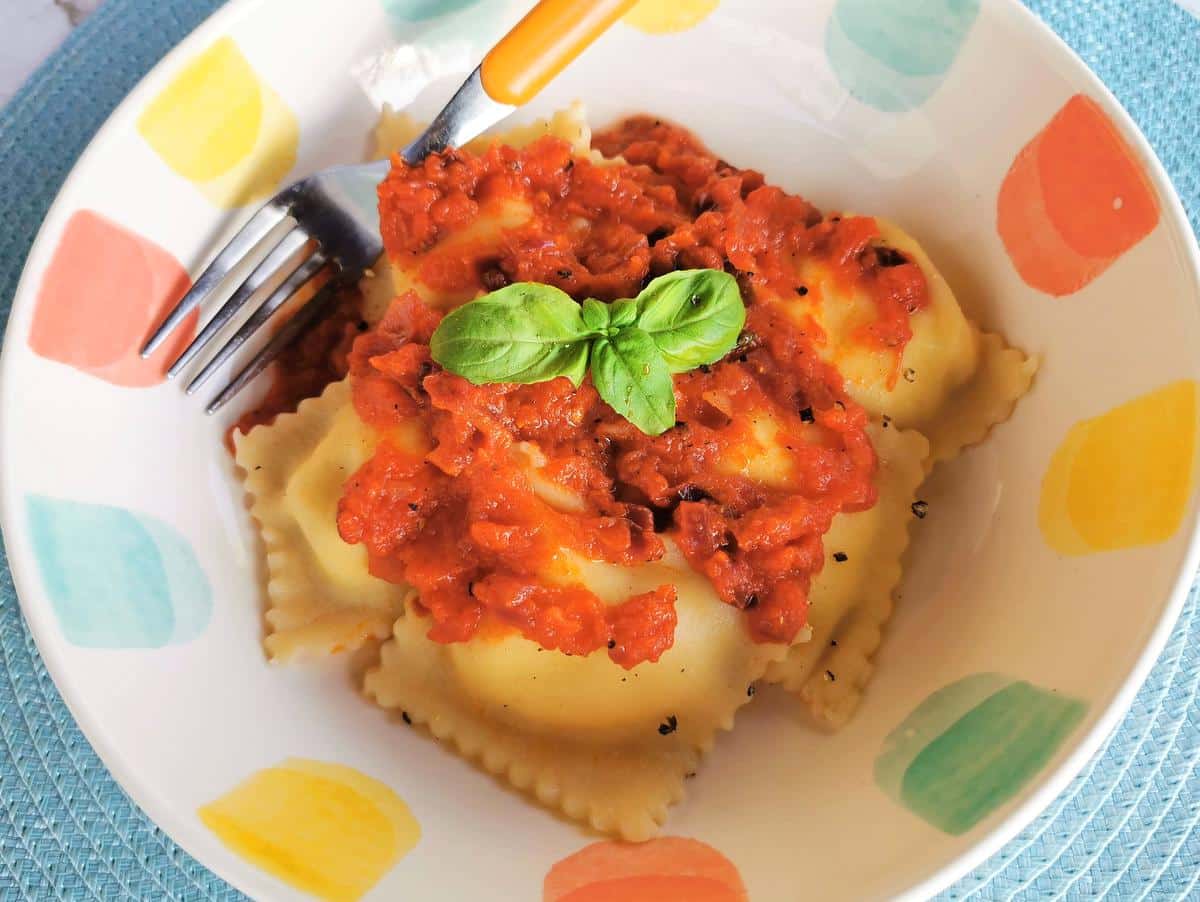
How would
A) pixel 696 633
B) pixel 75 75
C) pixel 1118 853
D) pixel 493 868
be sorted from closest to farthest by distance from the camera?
pixel 493 868, pixel 696 633, pixel 1118 853, pixel 75 75

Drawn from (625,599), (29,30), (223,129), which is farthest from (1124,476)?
(29,30)

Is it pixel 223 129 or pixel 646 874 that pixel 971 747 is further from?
pixel 223 129

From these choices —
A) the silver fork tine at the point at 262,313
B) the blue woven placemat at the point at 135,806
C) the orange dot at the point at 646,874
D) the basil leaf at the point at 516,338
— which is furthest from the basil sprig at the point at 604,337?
the blue woven placemat at the point at 135,806

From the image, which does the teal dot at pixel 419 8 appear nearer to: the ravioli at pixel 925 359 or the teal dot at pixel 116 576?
the ravioli at pixel 925 359

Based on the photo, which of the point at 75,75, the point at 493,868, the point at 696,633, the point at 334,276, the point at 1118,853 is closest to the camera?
the point at 493,868

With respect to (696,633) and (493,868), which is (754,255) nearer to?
(696,633)

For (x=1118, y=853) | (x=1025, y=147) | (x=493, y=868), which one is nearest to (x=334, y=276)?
(x=493, y=868)
